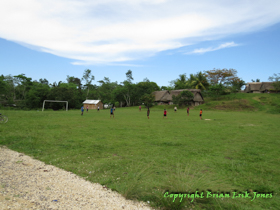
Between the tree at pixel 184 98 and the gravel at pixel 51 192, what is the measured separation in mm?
46522

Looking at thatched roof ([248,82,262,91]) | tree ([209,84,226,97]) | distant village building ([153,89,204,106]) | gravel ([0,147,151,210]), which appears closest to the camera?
gravel ([0,147,151,210])

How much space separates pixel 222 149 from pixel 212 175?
3.46 metres

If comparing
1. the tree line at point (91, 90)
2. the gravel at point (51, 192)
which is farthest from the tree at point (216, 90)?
the gravel at point (51, 192)

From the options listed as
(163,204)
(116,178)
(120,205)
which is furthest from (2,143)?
(163,204)

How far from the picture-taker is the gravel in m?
3.74

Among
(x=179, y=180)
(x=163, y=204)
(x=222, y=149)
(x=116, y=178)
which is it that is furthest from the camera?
(x=222, y=149)

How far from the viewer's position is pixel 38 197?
13.0 ft

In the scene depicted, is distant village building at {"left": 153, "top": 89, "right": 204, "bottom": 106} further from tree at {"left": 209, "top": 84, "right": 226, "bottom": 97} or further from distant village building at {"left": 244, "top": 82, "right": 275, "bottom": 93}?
distant village building at {"left": 244, "top": 82, "right": 275, "bottom": 93}

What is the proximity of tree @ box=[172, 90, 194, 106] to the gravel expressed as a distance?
153 ft

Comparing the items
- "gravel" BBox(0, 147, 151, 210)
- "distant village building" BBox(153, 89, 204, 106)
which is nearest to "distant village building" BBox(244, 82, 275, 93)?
"distant village building" BBox(153, 89, 204, 106)

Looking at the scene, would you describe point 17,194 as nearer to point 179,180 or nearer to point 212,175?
point 179,180

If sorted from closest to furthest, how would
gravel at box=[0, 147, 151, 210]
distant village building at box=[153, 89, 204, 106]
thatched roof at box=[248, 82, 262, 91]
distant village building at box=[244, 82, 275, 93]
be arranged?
gravel at box=[0, 147, 151, 210]
distant village building at box=[153, 89, 204, 106]
distant village building at box=[244, 82, 275, 93]
thatched roof at box=[248, 82, 262, 91]

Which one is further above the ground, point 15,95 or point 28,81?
point 28,81

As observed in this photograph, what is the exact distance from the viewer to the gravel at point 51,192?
12.3 feet
